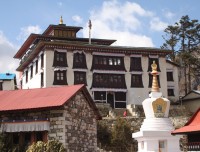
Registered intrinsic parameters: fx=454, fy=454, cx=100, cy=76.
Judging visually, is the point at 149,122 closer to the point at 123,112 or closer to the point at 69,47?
the point at 123,112

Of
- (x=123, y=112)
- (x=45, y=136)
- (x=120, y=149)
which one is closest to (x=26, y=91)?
(x=45, y=136)

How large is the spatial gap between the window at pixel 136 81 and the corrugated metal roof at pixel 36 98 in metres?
27.8

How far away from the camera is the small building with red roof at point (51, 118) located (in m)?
27.6

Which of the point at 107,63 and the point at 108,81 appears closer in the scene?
the point at 108,81

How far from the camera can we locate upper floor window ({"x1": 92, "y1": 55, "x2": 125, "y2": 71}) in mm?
56812

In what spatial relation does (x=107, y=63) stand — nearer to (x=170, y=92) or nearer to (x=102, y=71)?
(x=102, y=71)

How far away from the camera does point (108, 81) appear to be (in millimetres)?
56844

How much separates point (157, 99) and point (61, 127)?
6.45 metres

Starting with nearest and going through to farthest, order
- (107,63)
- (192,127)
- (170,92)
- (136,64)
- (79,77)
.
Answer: (192,127), (79,77), (107,63), (136,64), (170,92)

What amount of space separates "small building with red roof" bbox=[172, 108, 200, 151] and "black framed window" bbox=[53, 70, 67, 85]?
87.7 ft

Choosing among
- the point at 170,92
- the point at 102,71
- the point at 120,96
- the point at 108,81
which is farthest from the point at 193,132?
the point at 170,92

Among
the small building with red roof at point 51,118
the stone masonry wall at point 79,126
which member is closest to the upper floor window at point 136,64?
the stone masonry wall at point 79,126

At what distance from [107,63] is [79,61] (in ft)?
11.9

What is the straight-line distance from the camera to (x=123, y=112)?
52.8 m
